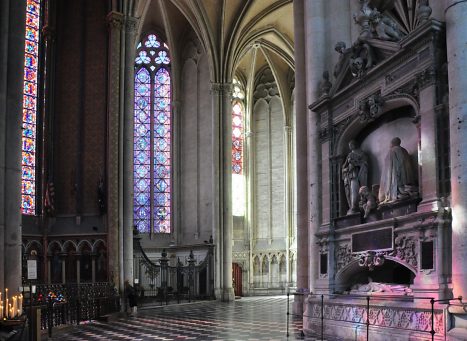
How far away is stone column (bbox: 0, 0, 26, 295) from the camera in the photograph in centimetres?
1661

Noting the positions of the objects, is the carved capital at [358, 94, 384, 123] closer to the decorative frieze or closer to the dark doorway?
the decorative frieze

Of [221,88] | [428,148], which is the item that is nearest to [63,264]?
[221,88]

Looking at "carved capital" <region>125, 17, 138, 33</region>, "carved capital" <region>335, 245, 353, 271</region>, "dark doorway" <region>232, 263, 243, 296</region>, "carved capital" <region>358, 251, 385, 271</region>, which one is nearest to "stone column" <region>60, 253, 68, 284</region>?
"carved capital" <region>125, 17, 138, 33</region>

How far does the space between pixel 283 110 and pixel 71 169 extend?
20.8m

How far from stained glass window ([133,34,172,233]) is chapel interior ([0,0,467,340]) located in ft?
0.31

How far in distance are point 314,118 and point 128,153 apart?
12.2 metres

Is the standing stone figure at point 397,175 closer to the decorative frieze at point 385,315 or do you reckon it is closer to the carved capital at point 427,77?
the carved capital at point 427,77

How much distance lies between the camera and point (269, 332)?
15648 millimetres

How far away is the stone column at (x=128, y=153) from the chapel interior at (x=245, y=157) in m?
0.09

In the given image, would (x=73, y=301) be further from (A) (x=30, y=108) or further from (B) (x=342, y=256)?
(A) (x=30, y=108)

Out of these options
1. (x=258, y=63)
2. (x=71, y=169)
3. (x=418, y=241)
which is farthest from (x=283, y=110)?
(x=418, y=241)

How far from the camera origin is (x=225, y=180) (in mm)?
34969

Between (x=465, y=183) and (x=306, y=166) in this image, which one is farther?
(x=306, y=166)

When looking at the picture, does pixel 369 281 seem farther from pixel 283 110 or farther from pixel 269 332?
pixel 283 110
